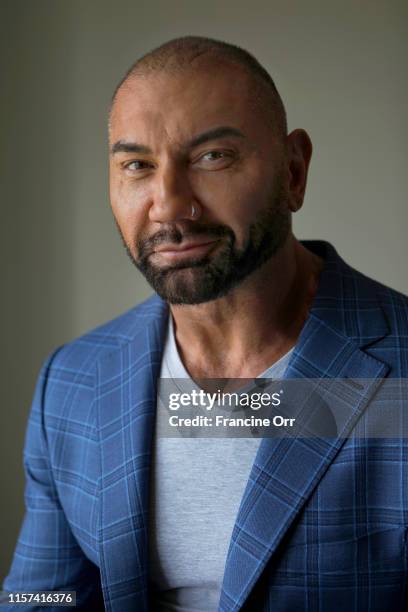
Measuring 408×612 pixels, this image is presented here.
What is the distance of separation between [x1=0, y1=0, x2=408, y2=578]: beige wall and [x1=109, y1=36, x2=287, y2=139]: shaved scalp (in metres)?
0.50

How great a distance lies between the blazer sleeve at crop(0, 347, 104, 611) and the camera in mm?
1020

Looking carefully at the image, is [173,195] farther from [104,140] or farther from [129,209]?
[104,140]

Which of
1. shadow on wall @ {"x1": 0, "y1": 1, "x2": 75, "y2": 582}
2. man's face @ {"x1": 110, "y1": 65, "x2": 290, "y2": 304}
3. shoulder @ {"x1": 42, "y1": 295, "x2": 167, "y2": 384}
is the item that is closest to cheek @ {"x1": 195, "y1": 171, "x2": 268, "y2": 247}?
man's face @ {"x1": 110, "y1": 65, "x2": 290, "y2": 304}

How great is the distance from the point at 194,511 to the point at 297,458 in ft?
0.53

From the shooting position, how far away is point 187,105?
2.62ft

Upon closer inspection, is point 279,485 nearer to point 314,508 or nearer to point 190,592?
point 314,508

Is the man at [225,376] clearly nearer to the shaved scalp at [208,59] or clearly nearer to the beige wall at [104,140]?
the shaved scalp at [208,59]

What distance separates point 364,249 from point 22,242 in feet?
2.34

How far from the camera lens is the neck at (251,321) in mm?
924

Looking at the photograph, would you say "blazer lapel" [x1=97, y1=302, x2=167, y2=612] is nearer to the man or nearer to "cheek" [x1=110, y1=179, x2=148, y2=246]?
the man

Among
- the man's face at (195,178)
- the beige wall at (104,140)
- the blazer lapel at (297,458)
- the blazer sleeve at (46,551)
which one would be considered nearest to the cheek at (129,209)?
the man's face at (195,178)

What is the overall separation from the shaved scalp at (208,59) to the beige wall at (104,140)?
502mm

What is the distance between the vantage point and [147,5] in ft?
4.56

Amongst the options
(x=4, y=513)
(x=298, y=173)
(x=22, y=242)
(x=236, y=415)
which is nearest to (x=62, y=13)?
(x=22, y=242)
